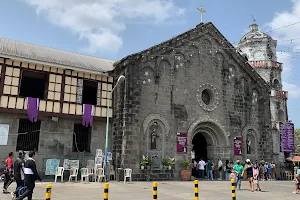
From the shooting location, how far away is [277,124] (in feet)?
109

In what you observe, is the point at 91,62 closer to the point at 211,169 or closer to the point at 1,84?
the point at 1,84

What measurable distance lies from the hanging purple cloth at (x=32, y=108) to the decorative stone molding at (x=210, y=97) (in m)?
11.0

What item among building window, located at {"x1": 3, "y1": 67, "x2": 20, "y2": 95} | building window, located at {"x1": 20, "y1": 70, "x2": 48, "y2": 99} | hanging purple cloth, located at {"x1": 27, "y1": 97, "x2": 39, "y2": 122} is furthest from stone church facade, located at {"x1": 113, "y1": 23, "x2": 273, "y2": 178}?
building window, located at {"x1": 3, "y1": 67, "x2": 20, "y2": 95}

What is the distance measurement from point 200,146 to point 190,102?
14.3 feet

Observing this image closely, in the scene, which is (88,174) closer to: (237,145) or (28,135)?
(28,135)

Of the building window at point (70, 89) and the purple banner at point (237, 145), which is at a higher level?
the building window at point (70, 89)

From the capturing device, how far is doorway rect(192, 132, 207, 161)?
22.5m

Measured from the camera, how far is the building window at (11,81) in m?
15.9

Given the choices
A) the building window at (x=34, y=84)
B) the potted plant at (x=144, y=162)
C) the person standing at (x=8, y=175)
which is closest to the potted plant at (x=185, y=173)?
the potted plant at (x=144, y=162)

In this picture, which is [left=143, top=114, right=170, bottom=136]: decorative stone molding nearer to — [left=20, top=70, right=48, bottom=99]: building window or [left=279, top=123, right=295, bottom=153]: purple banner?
[left=20, top=70, right=48, bottom=99]: building window

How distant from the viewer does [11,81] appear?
16.1 metres

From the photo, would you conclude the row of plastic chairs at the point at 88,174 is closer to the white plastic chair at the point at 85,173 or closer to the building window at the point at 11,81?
the white plastic chair at the point at 85,173

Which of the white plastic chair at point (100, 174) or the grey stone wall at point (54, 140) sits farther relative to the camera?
the white plastic chair at point (100, 174)

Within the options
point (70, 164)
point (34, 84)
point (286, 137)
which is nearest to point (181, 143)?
point (70, 164)
